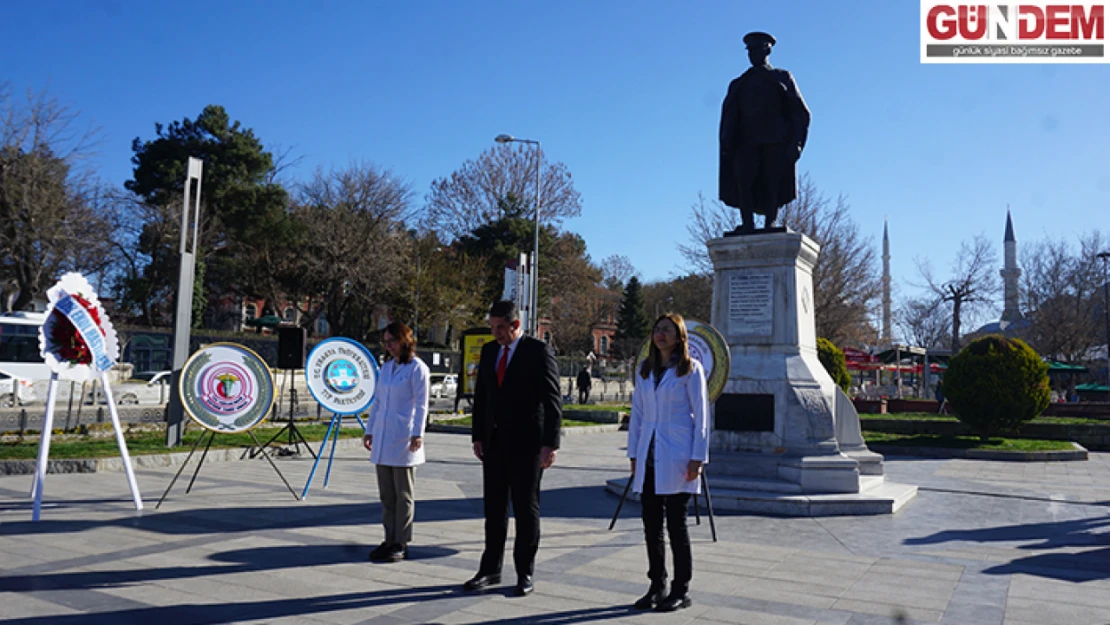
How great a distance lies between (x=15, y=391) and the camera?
957 inches

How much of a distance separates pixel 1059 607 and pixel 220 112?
49091 millimetres

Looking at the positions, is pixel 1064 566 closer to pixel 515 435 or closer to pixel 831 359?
pixel 515 435

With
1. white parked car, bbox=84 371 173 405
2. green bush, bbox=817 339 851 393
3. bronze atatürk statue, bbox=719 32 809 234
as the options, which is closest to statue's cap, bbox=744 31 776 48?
bronze atatürk statue, bbox=719 32 809 234

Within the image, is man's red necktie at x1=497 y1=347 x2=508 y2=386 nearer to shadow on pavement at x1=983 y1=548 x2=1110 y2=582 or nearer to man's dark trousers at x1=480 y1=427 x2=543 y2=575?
man's dark trousers at x1=480 y1=427 x2=543 y2=575

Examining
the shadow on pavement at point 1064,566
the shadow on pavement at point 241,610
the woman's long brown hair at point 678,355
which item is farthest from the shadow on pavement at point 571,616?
the shadow on pavement at point 1064,566

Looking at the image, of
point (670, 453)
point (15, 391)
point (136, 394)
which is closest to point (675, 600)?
point (670, 453)

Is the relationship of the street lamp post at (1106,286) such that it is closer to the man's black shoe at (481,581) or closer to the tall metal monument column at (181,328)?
the tall metal monument column at (181,328)

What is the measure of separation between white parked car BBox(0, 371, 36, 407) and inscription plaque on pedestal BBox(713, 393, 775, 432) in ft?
76.1

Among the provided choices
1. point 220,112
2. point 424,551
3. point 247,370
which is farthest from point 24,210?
point 424,551

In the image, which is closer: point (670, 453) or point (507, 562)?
point (670, 453)

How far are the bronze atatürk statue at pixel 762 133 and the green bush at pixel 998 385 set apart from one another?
352 inches

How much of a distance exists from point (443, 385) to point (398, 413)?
31.7m

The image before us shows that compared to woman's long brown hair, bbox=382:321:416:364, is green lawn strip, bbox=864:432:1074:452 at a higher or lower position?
lower

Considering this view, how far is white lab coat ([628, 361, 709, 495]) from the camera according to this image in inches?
187
